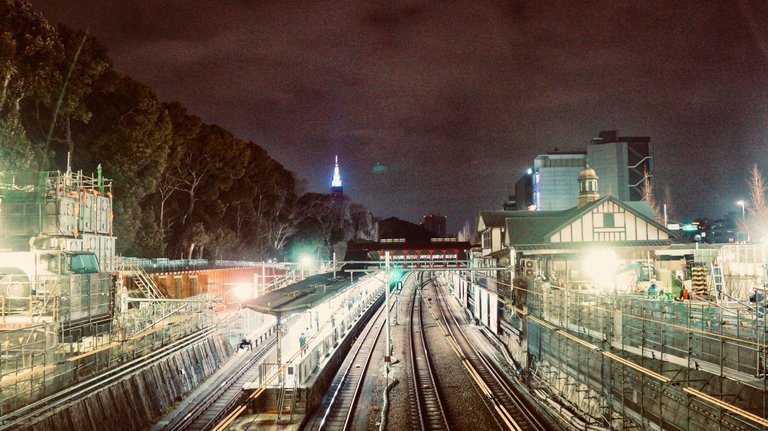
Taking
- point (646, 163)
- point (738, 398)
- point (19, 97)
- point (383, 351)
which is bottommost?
point (383, 351)

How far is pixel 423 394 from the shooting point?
1714 cm

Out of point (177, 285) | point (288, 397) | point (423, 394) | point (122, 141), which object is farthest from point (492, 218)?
point (288, 397)

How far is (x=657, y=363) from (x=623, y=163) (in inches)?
3096

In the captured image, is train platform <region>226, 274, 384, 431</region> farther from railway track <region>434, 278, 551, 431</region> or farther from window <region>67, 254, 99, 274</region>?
window <region>67, 254, 99, 274</region>

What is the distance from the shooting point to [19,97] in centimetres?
2300

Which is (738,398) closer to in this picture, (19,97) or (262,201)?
(19,97)

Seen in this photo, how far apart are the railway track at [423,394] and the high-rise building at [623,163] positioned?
6510 cm

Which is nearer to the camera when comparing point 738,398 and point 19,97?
point 738,398

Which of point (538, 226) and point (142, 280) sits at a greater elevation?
point (538, 226)

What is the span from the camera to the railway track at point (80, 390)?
995cm

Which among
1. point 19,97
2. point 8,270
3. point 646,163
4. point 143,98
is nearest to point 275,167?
point 143,98

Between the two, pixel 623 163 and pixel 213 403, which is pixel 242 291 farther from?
pixel 623 163

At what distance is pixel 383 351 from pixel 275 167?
119ft

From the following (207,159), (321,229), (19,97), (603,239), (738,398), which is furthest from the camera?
(321,229)
